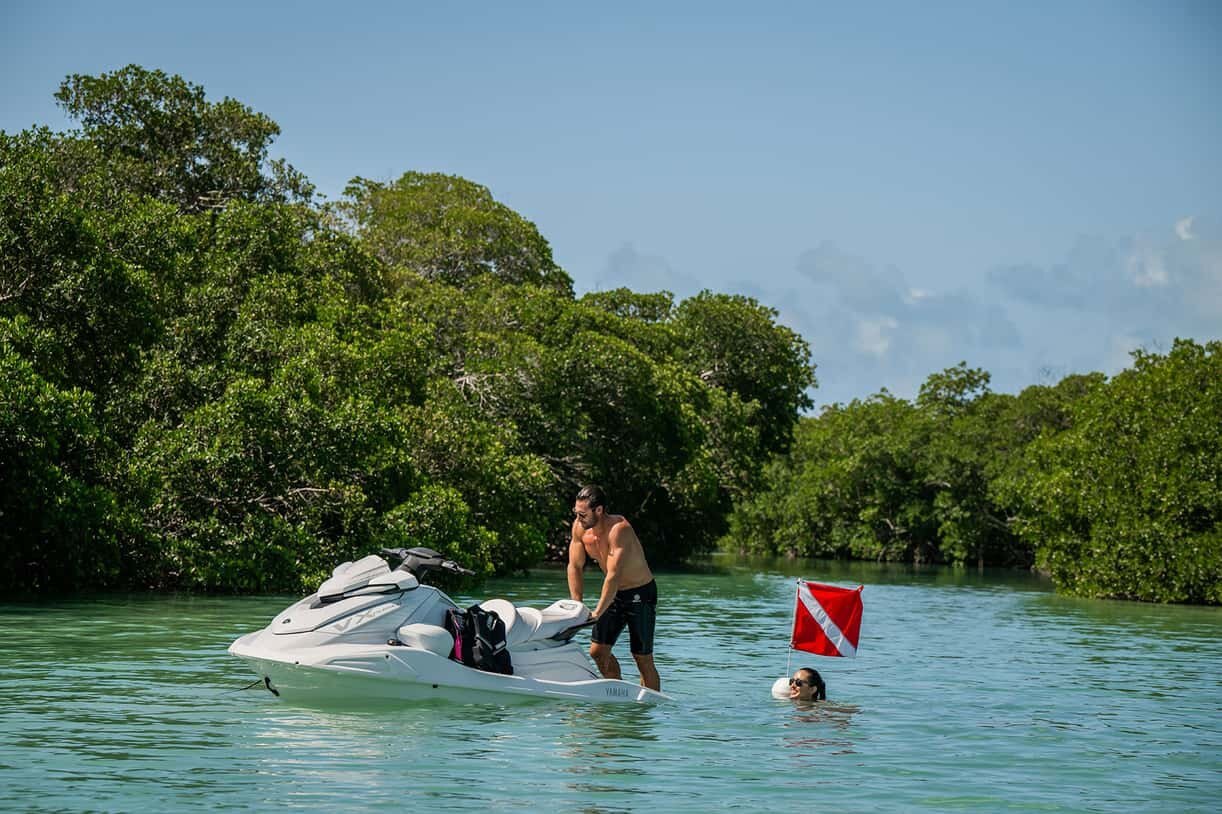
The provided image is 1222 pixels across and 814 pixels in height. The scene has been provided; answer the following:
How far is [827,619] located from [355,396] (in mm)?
15615

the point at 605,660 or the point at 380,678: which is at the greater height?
the point at 605,660

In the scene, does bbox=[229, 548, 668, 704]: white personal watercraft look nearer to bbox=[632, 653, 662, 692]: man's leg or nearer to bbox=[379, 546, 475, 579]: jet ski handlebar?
bbox=[379, 546, 475, 579]: jet ski handlebar

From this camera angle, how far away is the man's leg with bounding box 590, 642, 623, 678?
12609 mm

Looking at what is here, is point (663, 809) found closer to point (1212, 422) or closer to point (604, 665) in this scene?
point (604, 665)

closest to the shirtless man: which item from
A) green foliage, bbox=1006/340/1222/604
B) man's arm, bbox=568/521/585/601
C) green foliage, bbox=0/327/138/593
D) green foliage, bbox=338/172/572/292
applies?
man's arm, bbox=568/521/585/601

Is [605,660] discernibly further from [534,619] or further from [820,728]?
[820,728]

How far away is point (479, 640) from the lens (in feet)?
38.6

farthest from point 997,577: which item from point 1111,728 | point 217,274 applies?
point 1111,728

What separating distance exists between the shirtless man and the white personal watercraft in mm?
565

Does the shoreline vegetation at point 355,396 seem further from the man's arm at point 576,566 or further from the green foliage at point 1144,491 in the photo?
the man's arm at point 576,566

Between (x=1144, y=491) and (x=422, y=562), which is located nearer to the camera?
(x=422, y=562)

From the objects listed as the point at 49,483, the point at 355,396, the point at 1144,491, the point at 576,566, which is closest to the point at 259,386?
the point at 355,396

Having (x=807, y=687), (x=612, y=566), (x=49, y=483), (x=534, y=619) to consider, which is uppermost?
(x=49, y=483)

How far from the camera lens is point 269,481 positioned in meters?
25.1
